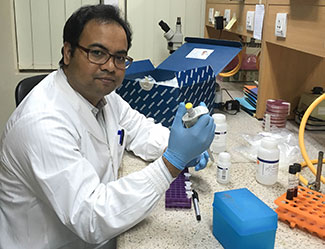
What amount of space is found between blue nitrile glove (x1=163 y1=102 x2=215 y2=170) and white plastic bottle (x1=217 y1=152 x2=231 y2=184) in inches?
7.4

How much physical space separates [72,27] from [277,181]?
823 millimetres

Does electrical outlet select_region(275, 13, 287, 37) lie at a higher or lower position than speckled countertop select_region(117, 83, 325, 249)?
higher

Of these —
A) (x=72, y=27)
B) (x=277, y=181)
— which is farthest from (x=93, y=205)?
(x=277, y=181)

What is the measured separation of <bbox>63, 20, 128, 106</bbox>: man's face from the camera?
1022 mm

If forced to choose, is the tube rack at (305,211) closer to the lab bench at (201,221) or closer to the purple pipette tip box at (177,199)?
the lab bench at (201,221)

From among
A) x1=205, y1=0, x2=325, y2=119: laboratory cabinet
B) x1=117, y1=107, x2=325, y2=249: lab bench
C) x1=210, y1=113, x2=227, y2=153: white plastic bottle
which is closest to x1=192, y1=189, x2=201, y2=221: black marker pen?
x1=117, y1=107, x2=325, y2=249: lab bench

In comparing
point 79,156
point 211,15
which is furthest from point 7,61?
point 79,156

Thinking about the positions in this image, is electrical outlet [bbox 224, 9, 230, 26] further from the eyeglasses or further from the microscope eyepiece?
the eyeglasses

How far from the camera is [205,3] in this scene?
8.79ft

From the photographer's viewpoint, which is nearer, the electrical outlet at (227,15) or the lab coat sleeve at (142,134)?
the lab coat sleeve at (142,134)

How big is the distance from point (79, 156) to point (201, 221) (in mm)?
376

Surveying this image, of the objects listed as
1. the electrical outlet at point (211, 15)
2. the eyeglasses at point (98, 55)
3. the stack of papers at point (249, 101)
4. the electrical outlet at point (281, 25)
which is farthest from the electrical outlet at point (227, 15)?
the eyeglasses at point (98, 55)

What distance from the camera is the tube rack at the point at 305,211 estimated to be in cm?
90

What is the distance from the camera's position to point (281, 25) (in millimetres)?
1567
